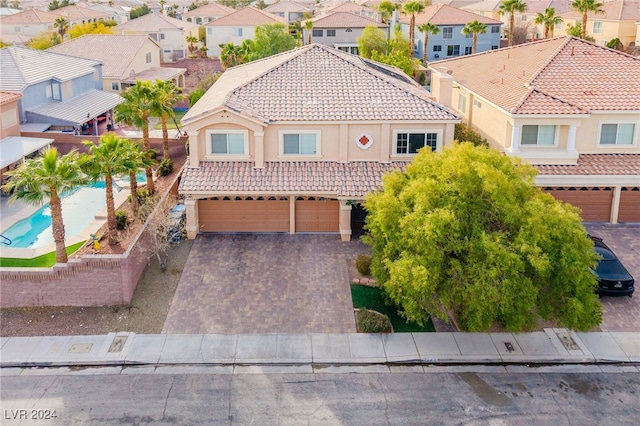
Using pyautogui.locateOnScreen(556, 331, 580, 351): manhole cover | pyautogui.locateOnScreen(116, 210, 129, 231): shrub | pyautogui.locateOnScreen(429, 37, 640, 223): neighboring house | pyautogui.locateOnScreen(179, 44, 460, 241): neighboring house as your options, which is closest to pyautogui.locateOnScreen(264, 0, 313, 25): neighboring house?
pyautogui.locateOnScreen(429, 37, 640, 223): neighboring house

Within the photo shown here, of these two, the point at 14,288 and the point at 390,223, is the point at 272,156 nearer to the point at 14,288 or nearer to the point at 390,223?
the point at 390,223

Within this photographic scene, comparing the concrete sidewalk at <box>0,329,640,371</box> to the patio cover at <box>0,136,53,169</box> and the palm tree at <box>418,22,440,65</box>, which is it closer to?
the patio cover at <box>0,136,53,169</box>

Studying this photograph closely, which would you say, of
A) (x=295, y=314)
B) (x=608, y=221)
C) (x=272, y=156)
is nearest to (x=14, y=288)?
(x=295, y=314)

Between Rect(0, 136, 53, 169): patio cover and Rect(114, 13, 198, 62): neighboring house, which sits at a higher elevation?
Rect(114, 13, 198, 62): neighboring house

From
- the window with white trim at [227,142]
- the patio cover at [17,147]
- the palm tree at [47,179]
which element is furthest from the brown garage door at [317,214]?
the patio cover at [17,147]

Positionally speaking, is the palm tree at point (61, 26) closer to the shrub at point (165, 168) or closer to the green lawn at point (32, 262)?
the shrub at point (165, 168)

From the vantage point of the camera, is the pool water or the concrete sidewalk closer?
the concrete sidewalk
